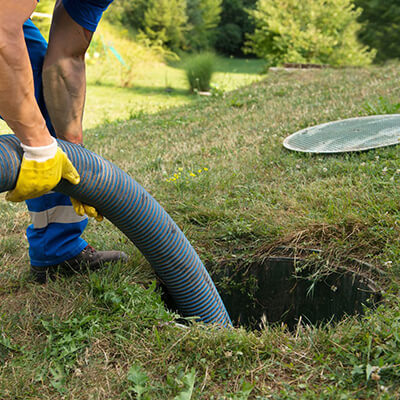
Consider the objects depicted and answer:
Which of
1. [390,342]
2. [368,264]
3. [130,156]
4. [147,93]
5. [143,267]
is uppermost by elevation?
[390,342]

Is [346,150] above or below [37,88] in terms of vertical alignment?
below

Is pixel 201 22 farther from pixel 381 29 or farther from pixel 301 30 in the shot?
pixel 301 30

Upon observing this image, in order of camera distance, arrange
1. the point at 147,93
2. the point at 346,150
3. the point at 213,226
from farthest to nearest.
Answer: the point at 147,93
the point at 346,150
the point at 213,226

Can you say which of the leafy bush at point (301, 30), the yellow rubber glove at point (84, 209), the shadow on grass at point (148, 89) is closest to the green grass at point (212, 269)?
the yellow rubber glove at point (84, 209)

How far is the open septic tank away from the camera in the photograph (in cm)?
241

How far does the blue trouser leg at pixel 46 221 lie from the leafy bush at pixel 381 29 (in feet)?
49.8

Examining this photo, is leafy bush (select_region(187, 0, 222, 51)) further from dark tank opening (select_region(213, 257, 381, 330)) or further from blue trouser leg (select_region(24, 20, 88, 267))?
dark tank opening (select_region(213, 257, 381, 330))

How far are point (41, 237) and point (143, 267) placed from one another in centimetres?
55

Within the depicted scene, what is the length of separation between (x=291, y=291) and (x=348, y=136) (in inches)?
72.6

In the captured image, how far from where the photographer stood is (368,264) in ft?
7.64

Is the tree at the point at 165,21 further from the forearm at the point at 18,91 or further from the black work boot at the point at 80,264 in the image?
the forearm at the point at 18,91

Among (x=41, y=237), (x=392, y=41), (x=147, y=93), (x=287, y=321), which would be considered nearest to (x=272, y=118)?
(x=287, y=321)

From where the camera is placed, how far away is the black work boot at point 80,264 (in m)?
2.38

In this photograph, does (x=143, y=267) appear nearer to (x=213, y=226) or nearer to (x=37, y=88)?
(x=213, y=226)
